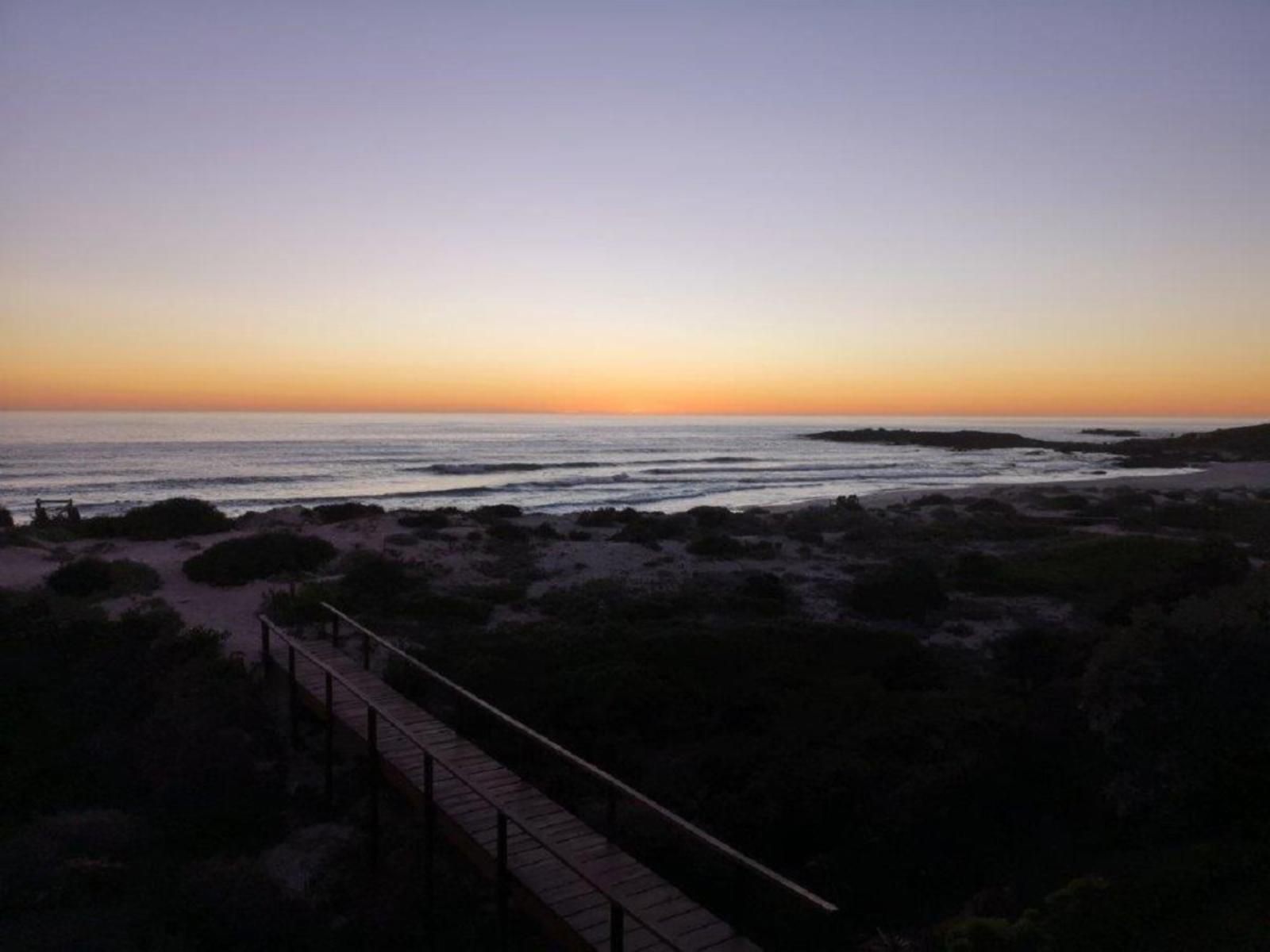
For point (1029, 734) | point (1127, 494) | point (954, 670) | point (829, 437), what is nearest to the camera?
point (1029, 734)

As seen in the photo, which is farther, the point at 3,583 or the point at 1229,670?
the point at 3,583

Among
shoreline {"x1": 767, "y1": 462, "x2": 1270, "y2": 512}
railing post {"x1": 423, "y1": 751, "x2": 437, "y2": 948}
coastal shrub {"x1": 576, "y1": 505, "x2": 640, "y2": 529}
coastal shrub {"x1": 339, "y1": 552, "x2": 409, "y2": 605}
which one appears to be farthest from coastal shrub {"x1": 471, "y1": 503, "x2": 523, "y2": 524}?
railing post {"x1": 423, "y1": 751, "x2": 437, "y2": 948}

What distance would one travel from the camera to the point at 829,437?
517 feet

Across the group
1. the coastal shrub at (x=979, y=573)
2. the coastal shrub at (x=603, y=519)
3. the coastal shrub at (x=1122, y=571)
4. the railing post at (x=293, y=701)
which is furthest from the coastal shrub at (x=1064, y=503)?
the railing post at (x=293, y=701)

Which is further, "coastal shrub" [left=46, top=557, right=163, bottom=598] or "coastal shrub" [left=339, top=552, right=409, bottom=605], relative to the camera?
"coastal shrub" [left=46, top=557, right=163, bottom=598]

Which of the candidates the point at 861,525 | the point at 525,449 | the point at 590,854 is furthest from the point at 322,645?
the point at 525,449

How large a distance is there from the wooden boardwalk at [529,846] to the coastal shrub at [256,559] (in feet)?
37.5

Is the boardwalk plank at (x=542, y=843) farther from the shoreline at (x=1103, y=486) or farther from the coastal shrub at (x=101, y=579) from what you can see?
the shoreline at (x=1103, y=486)

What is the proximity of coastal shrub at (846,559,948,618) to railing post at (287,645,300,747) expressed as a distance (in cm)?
1130

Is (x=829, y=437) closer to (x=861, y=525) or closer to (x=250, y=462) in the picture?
(x=250, y=462)

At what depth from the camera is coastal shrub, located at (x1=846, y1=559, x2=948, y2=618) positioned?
17.2m

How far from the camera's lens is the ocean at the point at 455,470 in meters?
51.6

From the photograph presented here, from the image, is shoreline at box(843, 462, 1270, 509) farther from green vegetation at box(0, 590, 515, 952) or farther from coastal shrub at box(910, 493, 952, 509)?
green vegetation at box(0, 590, 515, 952)

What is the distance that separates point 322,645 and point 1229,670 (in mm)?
12071
